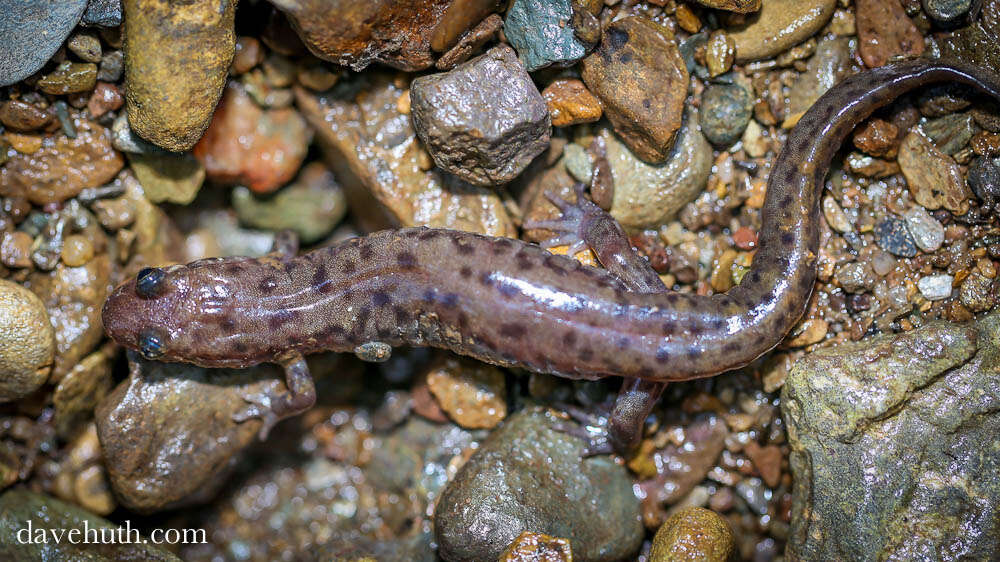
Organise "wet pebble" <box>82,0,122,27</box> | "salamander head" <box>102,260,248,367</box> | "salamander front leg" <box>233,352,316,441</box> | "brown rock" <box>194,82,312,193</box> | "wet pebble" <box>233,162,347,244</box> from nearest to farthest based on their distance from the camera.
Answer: "wet pebble" <box>82,0,122,27</box> < "salamander head" <box>102,260,248,367</box> < "salamander front leg" <box>233,352,316,441</box> < "brown rock" <box>194,82,312,193</box> < "wet pebble" <box>233,162,347,244</box>

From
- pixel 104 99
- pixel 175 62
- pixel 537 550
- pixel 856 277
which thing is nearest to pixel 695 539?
pixel 537 550

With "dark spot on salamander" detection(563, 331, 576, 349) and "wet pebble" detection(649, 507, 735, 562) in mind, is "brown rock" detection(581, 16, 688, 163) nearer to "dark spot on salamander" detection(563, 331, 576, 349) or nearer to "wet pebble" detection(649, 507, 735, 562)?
"dark spot on salamander" detection(563, 331, 576, 349)

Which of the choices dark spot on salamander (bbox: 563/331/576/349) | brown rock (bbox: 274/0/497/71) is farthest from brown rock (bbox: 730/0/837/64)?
dark spot on salamander (bbox: 563/331/576/349)

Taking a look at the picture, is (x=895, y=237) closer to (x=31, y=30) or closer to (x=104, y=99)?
(x=104, y=99)

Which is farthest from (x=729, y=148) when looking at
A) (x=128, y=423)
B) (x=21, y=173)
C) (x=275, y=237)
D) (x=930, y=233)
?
(x=21, y=173)

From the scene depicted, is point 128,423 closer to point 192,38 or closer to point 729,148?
point 192,38

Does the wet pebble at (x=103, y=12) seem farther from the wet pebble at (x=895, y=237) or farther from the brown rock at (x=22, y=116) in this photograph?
the wet pebble at (x=895, y=237)
